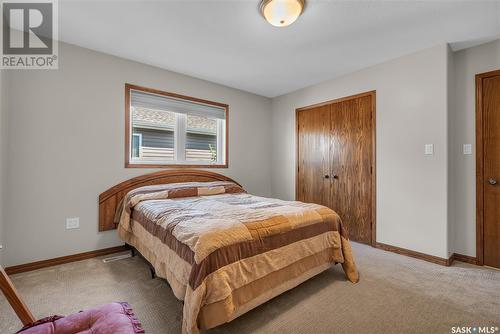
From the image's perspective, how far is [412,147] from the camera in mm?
2738

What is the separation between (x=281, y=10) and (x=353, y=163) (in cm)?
225

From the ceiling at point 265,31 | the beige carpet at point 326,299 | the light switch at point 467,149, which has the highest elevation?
the ceiling at point 265,31

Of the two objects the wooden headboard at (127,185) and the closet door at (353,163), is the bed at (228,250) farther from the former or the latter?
the closet door at (353,163)

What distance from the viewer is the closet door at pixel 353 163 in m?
3.15

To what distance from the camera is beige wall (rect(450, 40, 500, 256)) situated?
2.53 meters

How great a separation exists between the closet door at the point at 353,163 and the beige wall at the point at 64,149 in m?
2.70

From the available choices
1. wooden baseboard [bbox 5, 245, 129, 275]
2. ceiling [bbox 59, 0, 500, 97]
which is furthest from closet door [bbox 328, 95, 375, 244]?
wooden baseboard [bbox 5, 245, 129, 275]

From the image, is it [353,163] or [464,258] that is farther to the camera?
[353,163]

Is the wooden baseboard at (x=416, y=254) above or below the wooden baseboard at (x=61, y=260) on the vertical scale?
below

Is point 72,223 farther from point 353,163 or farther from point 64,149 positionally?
point 353,163

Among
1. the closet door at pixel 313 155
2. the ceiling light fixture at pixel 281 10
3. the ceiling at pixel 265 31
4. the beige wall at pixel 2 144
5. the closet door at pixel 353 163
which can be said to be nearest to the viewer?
the ceiling light fixture at pixel 281 10

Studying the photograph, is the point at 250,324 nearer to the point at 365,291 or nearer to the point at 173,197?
the point at 365,291

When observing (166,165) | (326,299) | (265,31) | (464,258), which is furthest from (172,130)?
(464,258)

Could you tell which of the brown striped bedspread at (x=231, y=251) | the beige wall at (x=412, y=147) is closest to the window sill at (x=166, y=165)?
the brown striped bedspread at (x=231, y=251)
